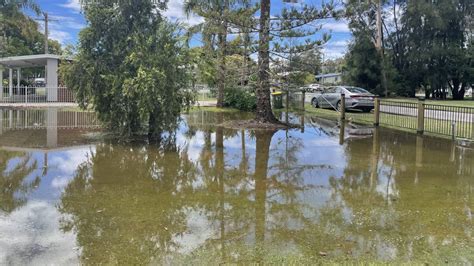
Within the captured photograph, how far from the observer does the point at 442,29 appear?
36406mm

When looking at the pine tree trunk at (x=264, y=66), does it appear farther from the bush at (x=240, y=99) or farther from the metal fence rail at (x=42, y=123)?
the bush at (x=240, y=99)

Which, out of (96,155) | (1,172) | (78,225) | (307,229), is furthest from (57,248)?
(96,155)

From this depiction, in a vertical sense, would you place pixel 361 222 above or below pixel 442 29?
below

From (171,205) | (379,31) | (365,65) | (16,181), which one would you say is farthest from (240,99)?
(379,31)

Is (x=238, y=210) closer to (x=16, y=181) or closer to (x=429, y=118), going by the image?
(x=16, y=181)

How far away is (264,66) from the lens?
1470cm

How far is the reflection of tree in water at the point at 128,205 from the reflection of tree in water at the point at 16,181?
1.93 ft

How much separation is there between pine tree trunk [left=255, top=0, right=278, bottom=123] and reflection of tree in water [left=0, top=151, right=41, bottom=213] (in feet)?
26.2

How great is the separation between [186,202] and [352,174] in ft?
11.3

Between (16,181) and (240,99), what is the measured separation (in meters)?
17.5

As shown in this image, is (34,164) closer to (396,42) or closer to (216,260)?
(216,260)

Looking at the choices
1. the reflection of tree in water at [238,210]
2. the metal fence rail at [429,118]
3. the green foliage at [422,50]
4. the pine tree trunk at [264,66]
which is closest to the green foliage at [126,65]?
the reflection of tree in water at [238,210]

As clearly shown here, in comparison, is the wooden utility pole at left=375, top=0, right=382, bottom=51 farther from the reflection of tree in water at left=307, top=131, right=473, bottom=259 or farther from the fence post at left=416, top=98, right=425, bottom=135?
the reflection of tree in water at left=307, top=131, right=473, bottom=259

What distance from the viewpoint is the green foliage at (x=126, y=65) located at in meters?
10.7
